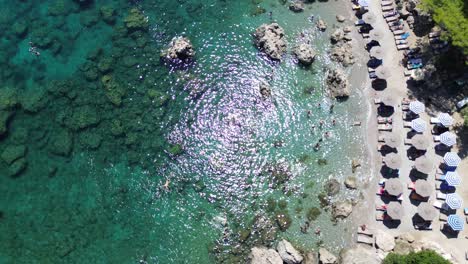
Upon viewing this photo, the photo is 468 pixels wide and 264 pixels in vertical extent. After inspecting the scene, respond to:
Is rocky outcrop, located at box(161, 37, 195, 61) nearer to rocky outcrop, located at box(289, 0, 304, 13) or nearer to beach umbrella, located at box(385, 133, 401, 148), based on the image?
rocky outcrop, located at box(289, 0, 304, 13)

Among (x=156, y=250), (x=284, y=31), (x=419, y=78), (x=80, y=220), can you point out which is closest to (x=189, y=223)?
(x=156, y=250)

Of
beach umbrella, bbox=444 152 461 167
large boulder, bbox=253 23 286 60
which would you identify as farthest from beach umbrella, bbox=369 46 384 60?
beach umbrella, bbox=444 152 461 167

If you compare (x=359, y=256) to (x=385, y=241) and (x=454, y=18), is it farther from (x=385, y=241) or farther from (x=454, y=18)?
(x=454, y=18)

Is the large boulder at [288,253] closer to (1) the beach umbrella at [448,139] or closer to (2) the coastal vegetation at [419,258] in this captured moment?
(2) the coastal vegetation at [419,258]

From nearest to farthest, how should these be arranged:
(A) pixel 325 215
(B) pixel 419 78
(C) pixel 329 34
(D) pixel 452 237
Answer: (D) pixel 452 237, (A) pixel 325 215, (B) pixel 419 78, (C) pixel 329 34

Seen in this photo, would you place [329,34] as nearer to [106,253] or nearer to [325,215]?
[325,215]
